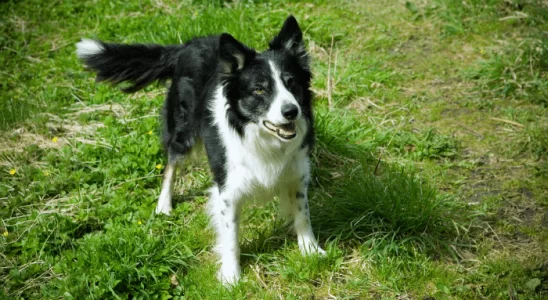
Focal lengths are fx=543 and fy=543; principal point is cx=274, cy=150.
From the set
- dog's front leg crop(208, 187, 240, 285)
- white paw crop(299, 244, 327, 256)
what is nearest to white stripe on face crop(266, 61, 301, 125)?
dog's front leg crop(208, 187, 240, 285)

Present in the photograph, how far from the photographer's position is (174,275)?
371 centimetres

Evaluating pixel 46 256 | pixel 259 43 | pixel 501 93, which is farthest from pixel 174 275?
pixel 501 93

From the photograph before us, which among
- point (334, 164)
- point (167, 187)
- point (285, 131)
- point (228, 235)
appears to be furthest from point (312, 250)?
point (167, 187)

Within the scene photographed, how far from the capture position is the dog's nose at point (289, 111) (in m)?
3.13

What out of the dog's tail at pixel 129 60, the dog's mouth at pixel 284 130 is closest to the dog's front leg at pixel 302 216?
the dog's mouth at pixel 284 130

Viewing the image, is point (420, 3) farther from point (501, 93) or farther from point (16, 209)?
point (16, 209)

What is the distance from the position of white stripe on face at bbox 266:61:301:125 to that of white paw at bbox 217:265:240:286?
1093mm

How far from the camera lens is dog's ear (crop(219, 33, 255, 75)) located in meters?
3.34

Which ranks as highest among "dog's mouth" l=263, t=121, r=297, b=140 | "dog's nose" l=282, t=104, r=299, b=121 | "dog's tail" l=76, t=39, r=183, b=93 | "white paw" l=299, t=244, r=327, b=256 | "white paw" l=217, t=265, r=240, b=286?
"dog's nose" l=282, t=104, r=299, b=121

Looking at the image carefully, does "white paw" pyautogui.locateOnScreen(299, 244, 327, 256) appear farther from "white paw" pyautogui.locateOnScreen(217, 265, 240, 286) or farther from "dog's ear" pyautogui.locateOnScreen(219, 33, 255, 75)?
"dog's ear" pyautogui.locateOnScreen(219, 33, 255, 75)

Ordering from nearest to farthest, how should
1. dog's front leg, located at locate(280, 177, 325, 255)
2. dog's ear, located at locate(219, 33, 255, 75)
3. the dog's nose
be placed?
1. the dog's nose
2. dog's ear, located at locate(219, 33, 255, 75)
3. dog's front leg, located at locate(280, 177, 325, 255)

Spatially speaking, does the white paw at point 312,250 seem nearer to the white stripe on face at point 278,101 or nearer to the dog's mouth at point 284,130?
the dog's mouth at point 284,130

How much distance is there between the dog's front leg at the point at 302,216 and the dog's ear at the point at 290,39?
0.89 m

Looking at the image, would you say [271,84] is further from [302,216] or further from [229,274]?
[229,274]
